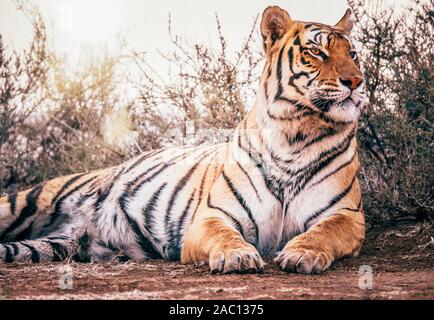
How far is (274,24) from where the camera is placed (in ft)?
12.8

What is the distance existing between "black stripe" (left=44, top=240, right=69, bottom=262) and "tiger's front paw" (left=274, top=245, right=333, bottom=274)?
148 cm

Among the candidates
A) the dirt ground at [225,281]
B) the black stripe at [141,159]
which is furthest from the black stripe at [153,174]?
the dirt ground at [225,281]

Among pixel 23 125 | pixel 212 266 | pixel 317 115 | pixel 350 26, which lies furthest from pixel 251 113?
pixel 23 125

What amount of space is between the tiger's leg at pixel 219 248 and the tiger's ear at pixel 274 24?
992 mm

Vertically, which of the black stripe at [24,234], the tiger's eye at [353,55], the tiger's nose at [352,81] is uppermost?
the tiger's eye at [353,55]

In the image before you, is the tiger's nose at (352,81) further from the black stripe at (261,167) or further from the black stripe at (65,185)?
the black stripe at (65,185)

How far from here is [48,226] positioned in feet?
14.4

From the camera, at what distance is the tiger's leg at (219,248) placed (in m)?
3.06

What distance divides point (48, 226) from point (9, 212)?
248mm

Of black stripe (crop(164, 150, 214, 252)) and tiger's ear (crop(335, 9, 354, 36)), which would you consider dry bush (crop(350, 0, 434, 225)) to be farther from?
black stripe (crop(164, 150, 214, 252))

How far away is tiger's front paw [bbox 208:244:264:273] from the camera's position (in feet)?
10.0

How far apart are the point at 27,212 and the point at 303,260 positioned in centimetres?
202

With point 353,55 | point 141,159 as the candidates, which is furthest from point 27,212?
point 353,55

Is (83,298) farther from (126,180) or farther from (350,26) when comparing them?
(350,26)
